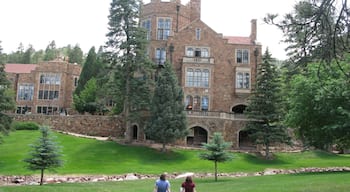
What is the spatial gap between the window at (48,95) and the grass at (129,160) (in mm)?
17669

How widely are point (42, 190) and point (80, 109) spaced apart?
111 feet

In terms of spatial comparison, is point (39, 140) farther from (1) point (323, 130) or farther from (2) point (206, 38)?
(2) point (206, 38)

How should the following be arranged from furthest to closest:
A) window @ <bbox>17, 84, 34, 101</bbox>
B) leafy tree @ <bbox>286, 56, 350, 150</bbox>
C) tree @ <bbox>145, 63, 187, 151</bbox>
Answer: window @ <bbox>17, 84, 34, 101</bbox> → tree @ <bbox>145, 63, 187, 151</bbox> → leafy tree @ <bbox>286, 56, 350, 150</bbox>

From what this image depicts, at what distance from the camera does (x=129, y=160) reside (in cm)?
3456

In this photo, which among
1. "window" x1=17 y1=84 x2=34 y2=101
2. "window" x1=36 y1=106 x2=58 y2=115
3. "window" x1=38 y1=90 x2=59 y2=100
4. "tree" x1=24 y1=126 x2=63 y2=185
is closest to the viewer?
"tree" x1=24 y1=126 x2=63 y2=185

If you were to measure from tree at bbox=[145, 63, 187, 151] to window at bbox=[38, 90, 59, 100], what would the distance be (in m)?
25.0

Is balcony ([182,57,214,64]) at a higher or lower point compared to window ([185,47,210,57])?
lower

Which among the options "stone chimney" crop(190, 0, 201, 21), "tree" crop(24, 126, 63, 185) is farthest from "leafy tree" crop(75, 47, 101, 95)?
"tree" crop(24, 126, 63, 185)

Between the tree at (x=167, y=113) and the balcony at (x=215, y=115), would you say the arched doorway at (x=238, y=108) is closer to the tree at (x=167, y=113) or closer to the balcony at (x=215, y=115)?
the balcony at (x=215, y=115)

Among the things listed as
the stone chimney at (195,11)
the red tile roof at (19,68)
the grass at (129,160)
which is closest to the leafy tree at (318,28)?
the grass at (129,160)

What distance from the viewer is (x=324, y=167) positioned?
34656 millimetres

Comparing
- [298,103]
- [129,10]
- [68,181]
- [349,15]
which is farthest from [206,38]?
[349,15]

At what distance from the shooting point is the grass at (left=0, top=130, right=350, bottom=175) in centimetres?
3159

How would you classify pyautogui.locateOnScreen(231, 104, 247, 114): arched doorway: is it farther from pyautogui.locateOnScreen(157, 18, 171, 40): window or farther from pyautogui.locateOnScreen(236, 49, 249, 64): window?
pyautogui.locateOnScreen(157, 18, 171, 40): window
